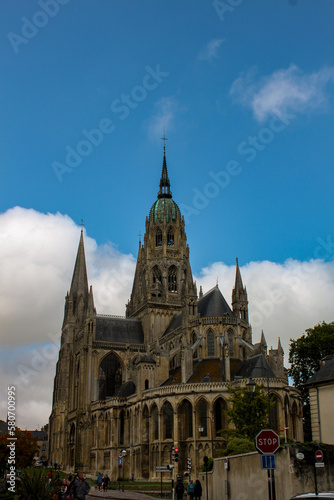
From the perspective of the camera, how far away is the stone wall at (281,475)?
19.4 metres

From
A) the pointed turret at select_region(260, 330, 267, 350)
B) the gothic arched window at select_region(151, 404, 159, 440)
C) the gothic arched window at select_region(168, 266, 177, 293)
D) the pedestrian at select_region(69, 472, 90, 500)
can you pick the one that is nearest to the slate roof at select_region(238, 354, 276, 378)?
the pointed turret at select_region(260, 330, 267, 350)

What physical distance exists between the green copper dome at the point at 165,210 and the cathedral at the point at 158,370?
17 centimetres

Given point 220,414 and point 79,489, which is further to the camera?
point 220,414

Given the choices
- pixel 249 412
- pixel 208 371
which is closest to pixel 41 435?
pixel 208 371

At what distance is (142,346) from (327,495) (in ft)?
218

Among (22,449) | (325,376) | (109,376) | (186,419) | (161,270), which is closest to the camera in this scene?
(325,376)

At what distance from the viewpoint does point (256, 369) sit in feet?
171

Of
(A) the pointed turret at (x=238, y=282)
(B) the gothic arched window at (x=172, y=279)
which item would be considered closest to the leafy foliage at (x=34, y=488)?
(A) the pointed turret at (x=238, y=282)

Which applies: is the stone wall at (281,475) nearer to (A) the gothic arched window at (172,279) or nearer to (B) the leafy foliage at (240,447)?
(B) the leafy foliage at (240,447)

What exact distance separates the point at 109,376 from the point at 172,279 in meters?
17.0

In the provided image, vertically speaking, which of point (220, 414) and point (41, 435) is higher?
point (220, 414)

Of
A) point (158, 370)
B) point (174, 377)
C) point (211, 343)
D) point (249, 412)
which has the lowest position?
point (249, 412)

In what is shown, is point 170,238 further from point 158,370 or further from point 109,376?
point 158,370

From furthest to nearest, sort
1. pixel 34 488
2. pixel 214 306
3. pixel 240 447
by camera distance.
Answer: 1. pixel 214 306
2. pixel 240 447
3. pixel 34 488
